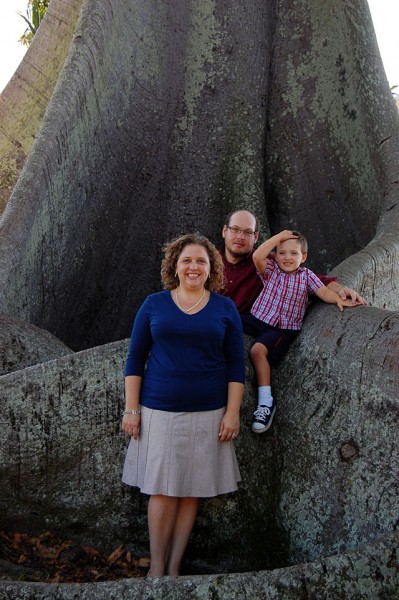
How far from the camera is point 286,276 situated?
169 inches

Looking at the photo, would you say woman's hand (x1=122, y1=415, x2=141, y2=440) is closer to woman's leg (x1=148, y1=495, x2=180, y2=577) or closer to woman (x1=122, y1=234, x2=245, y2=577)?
woman (x1=122, y1=234, x2=245, y2=577)

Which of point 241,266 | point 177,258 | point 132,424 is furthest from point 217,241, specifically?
point 132,424

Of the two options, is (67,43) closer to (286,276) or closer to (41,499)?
(286,276)

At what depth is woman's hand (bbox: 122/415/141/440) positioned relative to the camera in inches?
141

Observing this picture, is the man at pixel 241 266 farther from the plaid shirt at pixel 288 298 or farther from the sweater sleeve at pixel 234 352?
the sweater sleeve at pixel 234 352

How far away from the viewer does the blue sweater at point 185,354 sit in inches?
139

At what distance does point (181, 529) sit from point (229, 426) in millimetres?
505

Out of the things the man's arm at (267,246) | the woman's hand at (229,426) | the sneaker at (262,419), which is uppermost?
the man's arm at (267,246)

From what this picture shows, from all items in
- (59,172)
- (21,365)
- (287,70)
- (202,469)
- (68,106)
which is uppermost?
(287,70)

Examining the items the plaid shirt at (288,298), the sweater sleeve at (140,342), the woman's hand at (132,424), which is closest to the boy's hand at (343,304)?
the plaid shirt at (288,298)

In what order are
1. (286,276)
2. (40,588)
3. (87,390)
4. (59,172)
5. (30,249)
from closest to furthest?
(40,588) < (87,390) < (286,276) < (30,249) < (59,172)

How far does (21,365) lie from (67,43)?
3.86 metres

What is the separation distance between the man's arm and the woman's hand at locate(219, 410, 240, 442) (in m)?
0.98

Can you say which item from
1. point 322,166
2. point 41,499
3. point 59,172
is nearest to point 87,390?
point 41,499
